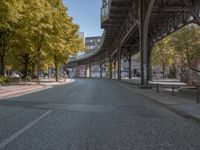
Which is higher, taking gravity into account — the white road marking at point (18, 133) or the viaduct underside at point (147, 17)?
the viaduct underside at point (147, 17)

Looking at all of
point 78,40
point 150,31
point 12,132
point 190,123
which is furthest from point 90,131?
point 78,40

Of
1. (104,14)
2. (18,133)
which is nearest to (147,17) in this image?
(104,14)

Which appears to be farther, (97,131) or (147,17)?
(147,17)

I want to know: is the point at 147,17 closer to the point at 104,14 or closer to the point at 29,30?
the point at 29,30

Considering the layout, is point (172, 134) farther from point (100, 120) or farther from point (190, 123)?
point (100, 120)

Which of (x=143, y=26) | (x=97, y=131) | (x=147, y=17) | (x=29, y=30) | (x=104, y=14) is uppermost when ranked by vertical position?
(x=104, y=14)

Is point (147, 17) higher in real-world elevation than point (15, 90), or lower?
higher

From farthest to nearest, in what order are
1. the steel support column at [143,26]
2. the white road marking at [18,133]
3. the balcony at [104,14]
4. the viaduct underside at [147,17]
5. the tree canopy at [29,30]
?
the balcony at [104,14], the viaduct underside at [147,17], the steel support column at [143,26], the tree canopy at [29,30], the white road marking at [18,133]

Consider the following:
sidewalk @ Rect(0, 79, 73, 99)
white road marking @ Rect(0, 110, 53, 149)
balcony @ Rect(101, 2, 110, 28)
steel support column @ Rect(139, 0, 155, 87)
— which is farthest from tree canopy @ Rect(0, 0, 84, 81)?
white road marking @ Rect(0, 110, 53, 149)

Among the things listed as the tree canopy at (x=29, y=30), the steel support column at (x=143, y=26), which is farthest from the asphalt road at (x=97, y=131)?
the steel support column at (x=143, y=26)

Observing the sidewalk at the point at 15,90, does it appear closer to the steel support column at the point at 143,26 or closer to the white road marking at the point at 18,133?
the steel support column at the point at 143,26

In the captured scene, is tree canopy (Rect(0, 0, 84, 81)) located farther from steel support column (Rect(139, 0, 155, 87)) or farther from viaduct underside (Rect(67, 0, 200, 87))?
steel support column (Rect(139, 0, 155, 87))

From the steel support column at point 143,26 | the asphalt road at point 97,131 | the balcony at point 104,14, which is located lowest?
the asphalt road at point 97,131

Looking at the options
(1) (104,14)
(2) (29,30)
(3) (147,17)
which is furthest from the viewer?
(1) (104,14)
